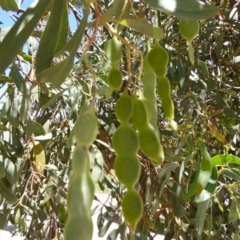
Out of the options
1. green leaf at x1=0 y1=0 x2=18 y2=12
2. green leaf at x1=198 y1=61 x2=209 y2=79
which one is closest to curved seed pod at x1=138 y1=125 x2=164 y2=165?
green leaf at x1=0 y1=0 x2=18 y2=12

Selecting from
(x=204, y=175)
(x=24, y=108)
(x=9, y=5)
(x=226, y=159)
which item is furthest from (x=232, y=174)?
(x=9, y=5)

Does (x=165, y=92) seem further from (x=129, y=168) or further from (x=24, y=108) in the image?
(x=24, y=108)

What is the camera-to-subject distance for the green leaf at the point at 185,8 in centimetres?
52

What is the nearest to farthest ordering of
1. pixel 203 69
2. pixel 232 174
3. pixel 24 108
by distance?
pixel 24 108 → pixel 232 174 → pixel 203 69

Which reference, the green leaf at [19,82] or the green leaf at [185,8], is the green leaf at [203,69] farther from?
the green leaf at [185,8]

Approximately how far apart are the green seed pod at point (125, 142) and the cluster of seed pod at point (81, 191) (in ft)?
0.16

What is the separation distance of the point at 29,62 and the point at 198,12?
3.76 ft

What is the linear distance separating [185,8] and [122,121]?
5.8 inches

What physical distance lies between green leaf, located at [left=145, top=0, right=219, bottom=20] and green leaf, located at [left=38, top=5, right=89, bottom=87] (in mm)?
85

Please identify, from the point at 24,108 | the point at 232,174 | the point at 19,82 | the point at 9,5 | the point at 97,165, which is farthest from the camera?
the point at 97,165

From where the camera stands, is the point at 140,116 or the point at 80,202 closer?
the point at 80,202

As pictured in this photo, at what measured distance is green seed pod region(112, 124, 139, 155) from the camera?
49 centimetres

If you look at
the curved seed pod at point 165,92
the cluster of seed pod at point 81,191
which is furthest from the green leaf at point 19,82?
the cluster of seed pod at point 81,191

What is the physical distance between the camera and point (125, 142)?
490 mm
